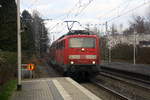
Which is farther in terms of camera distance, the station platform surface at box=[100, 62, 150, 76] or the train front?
the station platform surface at box=[100, 62, 150, 76]

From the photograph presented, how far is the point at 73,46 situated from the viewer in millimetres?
19203

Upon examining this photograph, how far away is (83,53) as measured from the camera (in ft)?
62.7

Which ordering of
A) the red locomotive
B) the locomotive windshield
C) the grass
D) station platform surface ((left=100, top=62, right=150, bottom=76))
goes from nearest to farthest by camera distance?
the grass → the red locomotive → the locomotive windshield → station platform surface ((left=100, top=62, right=150, bottom=76))

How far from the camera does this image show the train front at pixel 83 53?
1880 centimetres

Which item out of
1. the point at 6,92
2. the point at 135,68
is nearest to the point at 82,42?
the point at 6,92

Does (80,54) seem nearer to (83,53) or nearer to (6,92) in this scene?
(83,53)

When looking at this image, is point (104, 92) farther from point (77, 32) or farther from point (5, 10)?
point (5, 10)

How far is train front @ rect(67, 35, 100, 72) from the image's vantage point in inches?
740

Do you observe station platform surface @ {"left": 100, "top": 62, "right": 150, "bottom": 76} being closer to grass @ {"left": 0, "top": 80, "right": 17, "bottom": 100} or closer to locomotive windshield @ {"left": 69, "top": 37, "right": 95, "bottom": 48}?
locomotive windshield @ {"left": 69, "top": 37, "right": 95, "bottom": 48}

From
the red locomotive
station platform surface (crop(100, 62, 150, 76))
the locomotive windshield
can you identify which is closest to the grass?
the red locomotive

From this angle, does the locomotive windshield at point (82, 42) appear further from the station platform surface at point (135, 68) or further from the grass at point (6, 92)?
the grass at point (6, 92)

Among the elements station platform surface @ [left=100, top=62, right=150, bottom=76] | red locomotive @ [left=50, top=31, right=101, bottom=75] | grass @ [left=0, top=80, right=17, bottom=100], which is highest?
red locomotive @ [left=50, top=31, right=101, bottom=75]

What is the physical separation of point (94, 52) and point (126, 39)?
53278 mm

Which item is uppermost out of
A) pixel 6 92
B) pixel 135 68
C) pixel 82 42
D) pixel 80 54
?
pixel 82 42
